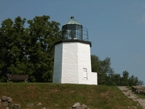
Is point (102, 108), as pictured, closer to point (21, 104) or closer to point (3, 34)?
point (21, 104)

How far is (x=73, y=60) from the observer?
70.1 ft

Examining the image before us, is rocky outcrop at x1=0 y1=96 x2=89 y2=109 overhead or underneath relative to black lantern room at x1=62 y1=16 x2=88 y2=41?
underneath

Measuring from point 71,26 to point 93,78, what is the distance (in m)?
7.53

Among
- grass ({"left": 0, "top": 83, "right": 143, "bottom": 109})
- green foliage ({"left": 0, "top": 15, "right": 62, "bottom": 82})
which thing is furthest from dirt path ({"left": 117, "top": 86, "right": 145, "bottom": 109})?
green foliage ({"left": 0, "top": 15, "right": 62, "bottom": 82})

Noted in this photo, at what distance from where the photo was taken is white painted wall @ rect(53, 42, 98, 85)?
2107 centimetres

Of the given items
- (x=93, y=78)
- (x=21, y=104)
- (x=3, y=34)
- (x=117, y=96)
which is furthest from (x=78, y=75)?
(x=3, y=34)

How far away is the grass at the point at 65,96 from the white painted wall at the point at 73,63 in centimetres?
337

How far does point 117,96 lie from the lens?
→ 1638cm

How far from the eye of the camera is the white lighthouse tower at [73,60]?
831 inches

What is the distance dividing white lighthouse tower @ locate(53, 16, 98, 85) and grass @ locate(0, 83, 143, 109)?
11.2 feet

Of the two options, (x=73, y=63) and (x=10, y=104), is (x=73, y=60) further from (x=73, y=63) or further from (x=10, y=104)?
(x=10, y=104)

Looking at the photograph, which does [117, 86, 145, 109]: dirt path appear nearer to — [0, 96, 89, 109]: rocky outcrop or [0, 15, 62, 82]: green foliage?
[0, 96, 89, 109]: rocky outcrop

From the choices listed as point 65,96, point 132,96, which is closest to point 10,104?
point 65,96

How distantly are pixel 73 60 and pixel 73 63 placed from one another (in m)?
0.38
